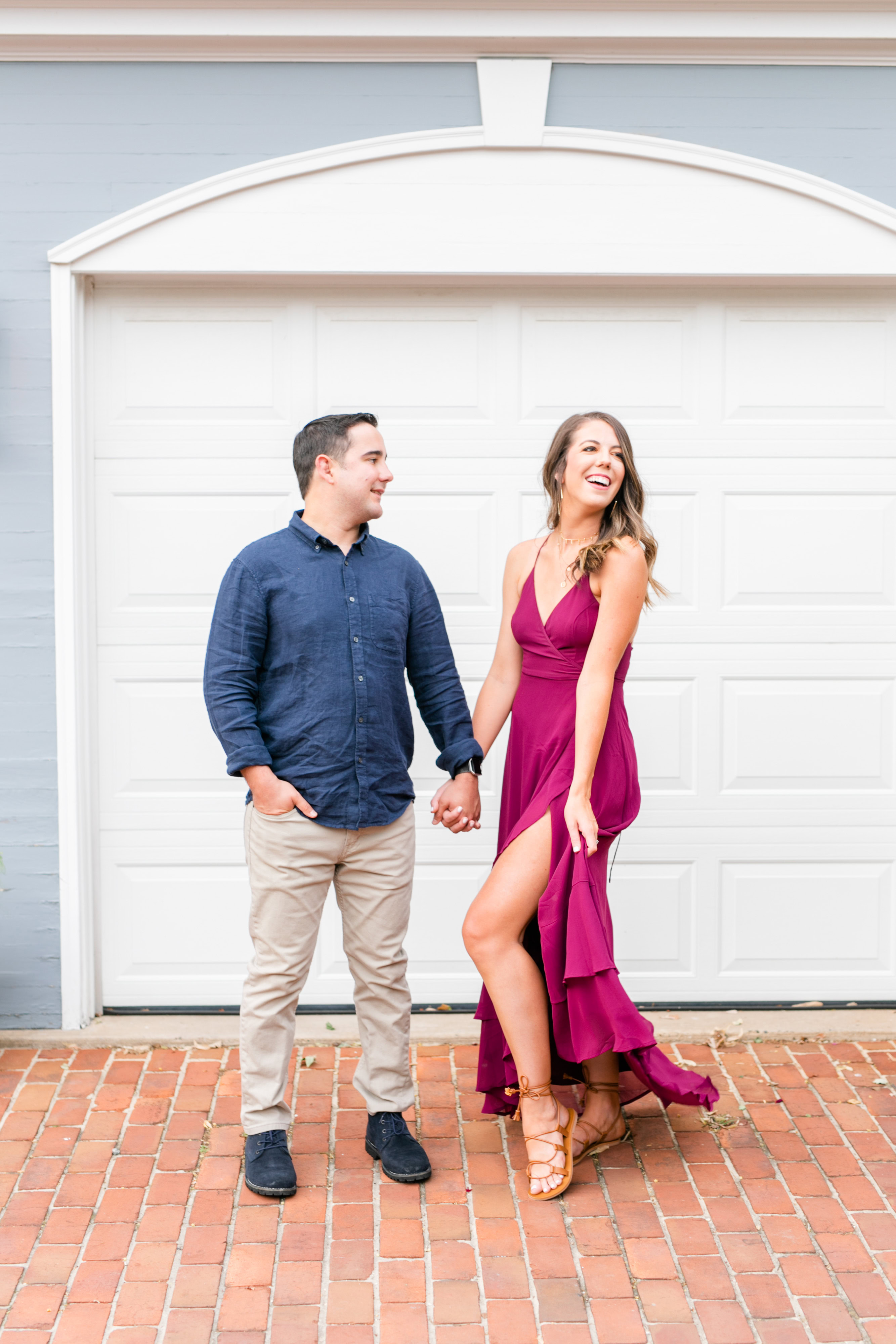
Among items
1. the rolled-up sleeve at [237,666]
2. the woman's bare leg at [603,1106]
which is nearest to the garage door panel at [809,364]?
the rolled-up sleeve at [237,666]

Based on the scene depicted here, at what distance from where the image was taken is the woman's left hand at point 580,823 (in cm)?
303

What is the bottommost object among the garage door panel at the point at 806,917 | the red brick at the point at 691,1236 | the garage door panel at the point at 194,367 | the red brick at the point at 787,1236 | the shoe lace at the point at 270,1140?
the red brick at the point at 691,1236

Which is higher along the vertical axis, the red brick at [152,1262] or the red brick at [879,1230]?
the red brick at [879,1230]

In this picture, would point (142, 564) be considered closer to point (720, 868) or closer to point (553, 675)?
point (553, 675)

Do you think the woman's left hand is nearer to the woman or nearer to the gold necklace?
the woman

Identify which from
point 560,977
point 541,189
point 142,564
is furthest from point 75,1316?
point 541,189

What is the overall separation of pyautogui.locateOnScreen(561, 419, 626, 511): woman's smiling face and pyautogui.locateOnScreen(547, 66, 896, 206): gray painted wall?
1.34 meters

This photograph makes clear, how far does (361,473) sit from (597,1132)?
6.19ft

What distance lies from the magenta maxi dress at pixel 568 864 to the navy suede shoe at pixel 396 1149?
276 mm

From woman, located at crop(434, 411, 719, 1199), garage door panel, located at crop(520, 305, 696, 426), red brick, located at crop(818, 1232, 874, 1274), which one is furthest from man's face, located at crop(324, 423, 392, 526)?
red brick, located at crop(818, 1232, 874, 1274)

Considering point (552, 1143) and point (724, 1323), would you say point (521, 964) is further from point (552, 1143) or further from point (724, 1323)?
point (724, 1323)

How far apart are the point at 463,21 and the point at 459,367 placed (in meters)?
1.06

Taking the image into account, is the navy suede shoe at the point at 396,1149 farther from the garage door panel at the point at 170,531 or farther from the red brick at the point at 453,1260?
the garage door panel at the point at 170,531

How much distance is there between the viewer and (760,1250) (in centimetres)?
282
